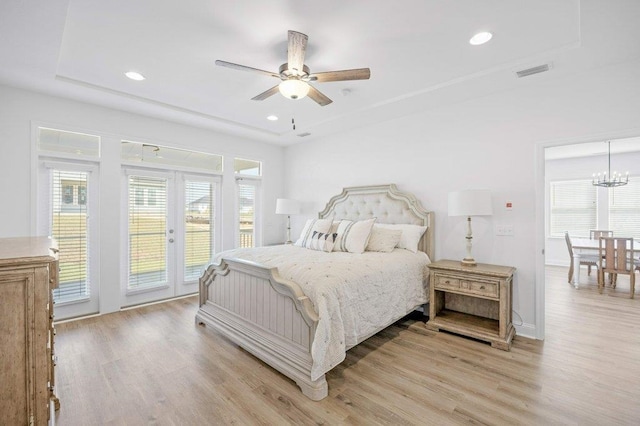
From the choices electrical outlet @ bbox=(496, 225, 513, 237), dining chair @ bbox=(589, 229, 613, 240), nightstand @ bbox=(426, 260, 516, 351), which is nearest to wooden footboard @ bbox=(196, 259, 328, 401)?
nightstand @ bbox=(426, 260, 516, 351)

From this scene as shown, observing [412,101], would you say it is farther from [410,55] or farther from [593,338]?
[593,338]

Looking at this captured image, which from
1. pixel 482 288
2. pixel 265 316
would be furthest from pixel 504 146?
pixel 265 316

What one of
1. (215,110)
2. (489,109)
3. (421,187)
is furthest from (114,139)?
(489,109)

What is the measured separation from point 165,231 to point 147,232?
0.24 metres

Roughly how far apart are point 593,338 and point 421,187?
2.40 meters

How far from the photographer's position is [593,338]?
9.76ft

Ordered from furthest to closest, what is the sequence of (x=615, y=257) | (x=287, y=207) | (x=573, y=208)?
(x=573, y=208)
(x=287, y=207)
(x=615, y=257)

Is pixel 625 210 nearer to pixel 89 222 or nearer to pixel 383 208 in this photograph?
pixel 383 208

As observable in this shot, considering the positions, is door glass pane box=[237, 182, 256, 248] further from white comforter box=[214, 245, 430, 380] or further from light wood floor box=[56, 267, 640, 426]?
light wood floor box=[56, 267, 640, 426]

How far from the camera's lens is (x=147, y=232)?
4.18 meters

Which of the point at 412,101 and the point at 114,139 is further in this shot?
the point at 114,139

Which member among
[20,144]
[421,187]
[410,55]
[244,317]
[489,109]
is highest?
[410,55]

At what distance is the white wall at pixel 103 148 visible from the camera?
10.2ft

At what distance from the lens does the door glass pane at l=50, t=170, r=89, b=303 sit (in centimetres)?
345
